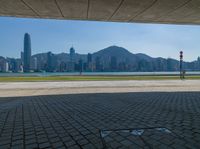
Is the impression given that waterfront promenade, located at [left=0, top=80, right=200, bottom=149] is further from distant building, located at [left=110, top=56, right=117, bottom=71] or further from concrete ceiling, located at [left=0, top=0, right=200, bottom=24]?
distant building, located at [left=110, top=56, right=117, bottom=71]

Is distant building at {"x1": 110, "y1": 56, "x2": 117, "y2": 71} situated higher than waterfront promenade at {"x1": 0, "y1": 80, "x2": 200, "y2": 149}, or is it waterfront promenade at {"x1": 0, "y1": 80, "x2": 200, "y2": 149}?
distant building at {"x1": 110, "y1": 56, "x2": 117, "y2": 71}

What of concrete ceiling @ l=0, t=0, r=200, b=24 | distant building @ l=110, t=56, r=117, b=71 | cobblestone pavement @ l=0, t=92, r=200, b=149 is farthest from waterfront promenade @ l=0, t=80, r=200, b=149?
distant building @ l=110, t=56, r=117, b=71

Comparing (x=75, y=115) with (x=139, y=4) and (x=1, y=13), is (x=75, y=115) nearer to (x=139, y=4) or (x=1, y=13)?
(x=139, y=4)

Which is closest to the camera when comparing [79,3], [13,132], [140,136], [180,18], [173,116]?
[140,136]

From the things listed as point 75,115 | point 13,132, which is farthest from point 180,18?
point 13,132

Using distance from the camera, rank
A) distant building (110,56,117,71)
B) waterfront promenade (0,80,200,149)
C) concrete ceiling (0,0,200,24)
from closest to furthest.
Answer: waterfront promenade (0,80,200,149), concrete ceiling (0,0,200,24), distant building (110,56,117,71)

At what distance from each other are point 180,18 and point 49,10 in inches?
286

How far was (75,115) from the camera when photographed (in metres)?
7.00

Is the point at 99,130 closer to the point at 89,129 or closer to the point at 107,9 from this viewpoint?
the point at 89,129

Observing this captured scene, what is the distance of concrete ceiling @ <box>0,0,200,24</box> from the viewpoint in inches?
331

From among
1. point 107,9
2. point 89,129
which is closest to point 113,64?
point 107,9

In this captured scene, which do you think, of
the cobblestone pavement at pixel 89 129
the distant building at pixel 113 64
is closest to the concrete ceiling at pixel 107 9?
the cobblestone pavement at pixel 89 129

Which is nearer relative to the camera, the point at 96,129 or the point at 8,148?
the point at 8,148

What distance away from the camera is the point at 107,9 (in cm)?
931
